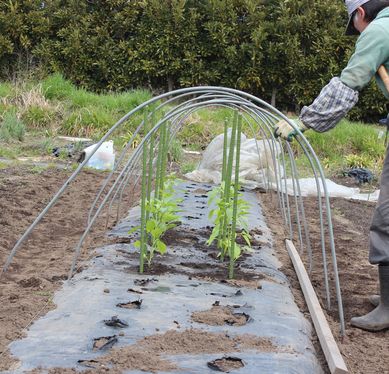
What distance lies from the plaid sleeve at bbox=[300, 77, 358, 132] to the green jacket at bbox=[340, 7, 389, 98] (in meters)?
0.04

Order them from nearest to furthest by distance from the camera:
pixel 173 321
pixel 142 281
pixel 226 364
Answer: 1. pixel 226 364
2. pixel 173 321
3. pixel 142 281

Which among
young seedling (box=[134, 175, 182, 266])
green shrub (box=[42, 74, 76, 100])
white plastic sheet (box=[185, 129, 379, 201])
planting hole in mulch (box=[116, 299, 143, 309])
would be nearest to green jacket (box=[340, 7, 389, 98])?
young seedling (box=[134, 175, 182, 266])

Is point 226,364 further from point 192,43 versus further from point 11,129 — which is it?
point 192,43

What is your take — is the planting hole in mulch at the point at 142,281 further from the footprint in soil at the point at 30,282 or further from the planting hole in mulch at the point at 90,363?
the planting hole in mulch at the point at 90,363

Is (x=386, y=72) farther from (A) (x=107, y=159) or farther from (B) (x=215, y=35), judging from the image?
(B) (x=215, y=35)

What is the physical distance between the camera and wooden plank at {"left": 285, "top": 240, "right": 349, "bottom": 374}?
7.98 ft

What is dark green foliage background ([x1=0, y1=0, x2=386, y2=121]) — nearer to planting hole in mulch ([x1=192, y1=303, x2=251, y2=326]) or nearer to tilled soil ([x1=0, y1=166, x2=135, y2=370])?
tilled soil ([x1=0, y1=166, x2=135, y2=370])

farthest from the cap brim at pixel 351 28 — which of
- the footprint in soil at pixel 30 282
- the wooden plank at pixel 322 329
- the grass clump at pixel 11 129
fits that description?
the grass clump at pixel 11 129

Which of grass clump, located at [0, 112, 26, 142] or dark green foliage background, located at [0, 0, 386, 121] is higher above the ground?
dark green foliage background, located at [0, 0, 386, 121]

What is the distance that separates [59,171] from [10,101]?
2.58 meters

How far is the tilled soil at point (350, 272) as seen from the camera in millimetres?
2857

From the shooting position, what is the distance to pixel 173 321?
2.73m

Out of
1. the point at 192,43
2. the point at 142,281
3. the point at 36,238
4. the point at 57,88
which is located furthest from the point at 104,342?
the point at 192,43

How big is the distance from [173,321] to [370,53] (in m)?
1.43
